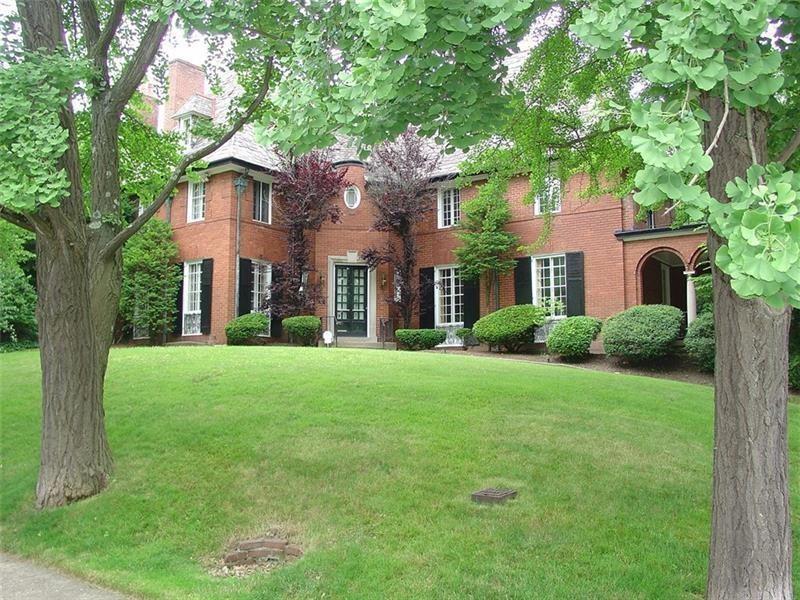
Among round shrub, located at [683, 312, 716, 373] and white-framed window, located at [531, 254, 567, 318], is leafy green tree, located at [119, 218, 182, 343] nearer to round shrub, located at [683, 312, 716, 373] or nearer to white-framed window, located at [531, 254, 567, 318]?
white-framed window, located at [531, 254, 567, 318]

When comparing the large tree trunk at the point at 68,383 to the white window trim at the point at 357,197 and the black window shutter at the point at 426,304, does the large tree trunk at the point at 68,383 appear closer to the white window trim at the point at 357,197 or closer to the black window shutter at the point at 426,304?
the black window shutter at the point at 426,304

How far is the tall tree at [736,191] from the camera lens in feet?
8.65

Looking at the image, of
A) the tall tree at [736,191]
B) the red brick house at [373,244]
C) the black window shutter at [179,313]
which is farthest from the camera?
the black window shutter at [179,313]

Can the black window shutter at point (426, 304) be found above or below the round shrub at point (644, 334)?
above

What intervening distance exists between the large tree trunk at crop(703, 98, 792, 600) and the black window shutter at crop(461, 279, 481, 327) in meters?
16.1

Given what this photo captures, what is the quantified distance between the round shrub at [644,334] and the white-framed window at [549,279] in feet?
11.0

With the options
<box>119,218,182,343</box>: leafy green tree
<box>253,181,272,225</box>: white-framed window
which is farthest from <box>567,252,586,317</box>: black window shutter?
<box>119,218,182,343</box>: leafy green tree

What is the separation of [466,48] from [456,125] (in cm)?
62

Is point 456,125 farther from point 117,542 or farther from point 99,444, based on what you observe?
point 99,444

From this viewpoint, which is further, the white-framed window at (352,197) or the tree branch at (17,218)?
the white-framed window at (352,197)

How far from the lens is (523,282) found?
19219 millimetres

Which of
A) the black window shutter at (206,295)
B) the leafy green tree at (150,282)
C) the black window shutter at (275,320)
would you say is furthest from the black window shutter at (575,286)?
the leafy green tree at (150,282)

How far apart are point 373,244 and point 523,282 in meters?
5.02

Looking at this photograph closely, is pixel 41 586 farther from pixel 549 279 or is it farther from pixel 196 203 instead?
pixel 196 203
